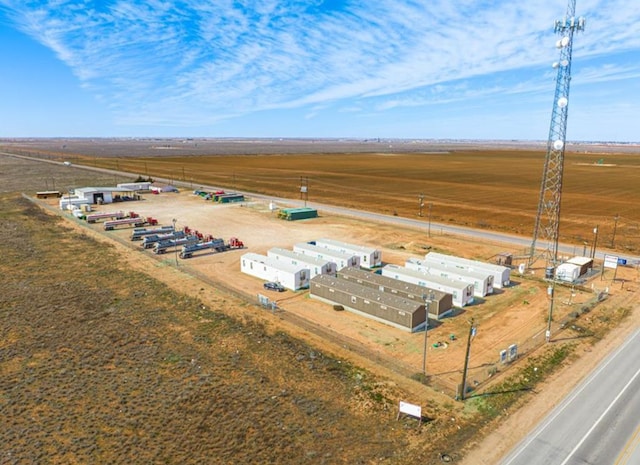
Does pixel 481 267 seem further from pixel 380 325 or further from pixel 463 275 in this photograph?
pixel 380 325

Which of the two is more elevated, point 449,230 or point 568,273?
point 449,230

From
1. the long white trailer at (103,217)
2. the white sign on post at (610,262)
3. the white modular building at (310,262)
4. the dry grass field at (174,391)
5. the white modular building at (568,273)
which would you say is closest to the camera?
the dry grass field at (174,391)

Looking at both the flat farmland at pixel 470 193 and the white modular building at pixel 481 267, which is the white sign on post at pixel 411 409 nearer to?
the white modular building at pixel 481 267

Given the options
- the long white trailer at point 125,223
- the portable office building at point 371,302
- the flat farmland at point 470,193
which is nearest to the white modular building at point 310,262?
the portable office building at point 371,302

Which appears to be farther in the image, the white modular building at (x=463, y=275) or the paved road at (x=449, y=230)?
the paved road at (x=449, y=230)

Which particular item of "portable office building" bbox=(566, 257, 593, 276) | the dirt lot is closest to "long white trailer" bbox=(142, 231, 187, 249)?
the dirt lot

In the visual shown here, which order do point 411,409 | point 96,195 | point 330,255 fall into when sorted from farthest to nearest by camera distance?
point 96,195, point 330,255, point 411,409

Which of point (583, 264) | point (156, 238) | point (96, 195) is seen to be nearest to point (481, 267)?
point (583, 264)
